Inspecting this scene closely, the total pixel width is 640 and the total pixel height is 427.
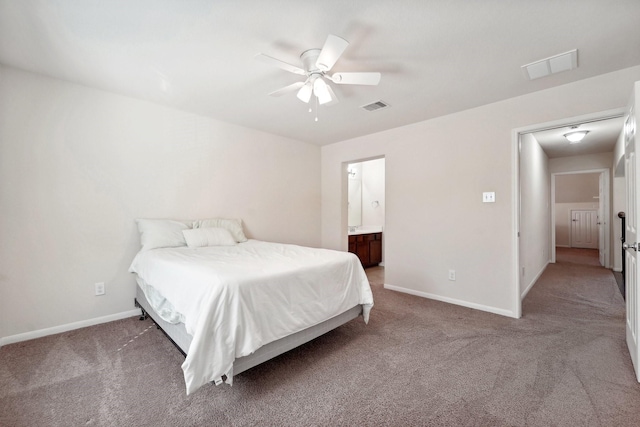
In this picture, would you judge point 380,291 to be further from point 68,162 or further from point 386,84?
point 68,162

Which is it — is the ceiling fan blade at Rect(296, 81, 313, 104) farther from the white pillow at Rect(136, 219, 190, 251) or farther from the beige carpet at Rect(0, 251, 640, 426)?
the beige carpet at Rect(0, 251, 640, 426)

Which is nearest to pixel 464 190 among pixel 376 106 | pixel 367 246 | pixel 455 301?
pixel 455 301

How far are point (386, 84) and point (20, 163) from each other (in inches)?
133

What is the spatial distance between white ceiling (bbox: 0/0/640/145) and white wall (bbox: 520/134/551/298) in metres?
1.62

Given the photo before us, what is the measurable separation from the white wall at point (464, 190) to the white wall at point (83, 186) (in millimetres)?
2499

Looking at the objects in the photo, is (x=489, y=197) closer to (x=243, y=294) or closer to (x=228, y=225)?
(x=243, y=294)

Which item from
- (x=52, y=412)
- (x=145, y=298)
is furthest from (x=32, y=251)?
(x=52, y=412)

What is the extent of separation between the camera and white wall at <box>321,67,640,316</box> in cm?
274

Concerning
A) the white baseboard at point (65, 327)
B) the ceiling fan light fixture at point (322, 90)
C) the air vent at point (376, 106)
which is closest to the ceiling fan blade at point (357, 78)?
the ceiling fan light fixture at point (322, 90)

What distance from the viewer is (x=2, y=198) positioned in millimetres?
2322

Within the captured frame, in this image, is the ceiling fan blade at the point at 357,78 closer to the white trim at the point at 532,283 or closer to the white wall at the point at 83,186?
the white wall at the point at 83,186

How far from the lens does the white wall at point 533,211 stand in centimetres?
377

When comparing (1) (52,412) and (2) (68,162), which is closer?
(1) (52,412)

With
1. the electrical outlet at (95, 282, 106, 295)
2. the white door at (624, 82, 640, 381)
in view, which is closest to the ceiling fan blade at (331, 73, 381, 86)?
the white door at (624, 82, 640, 381)
